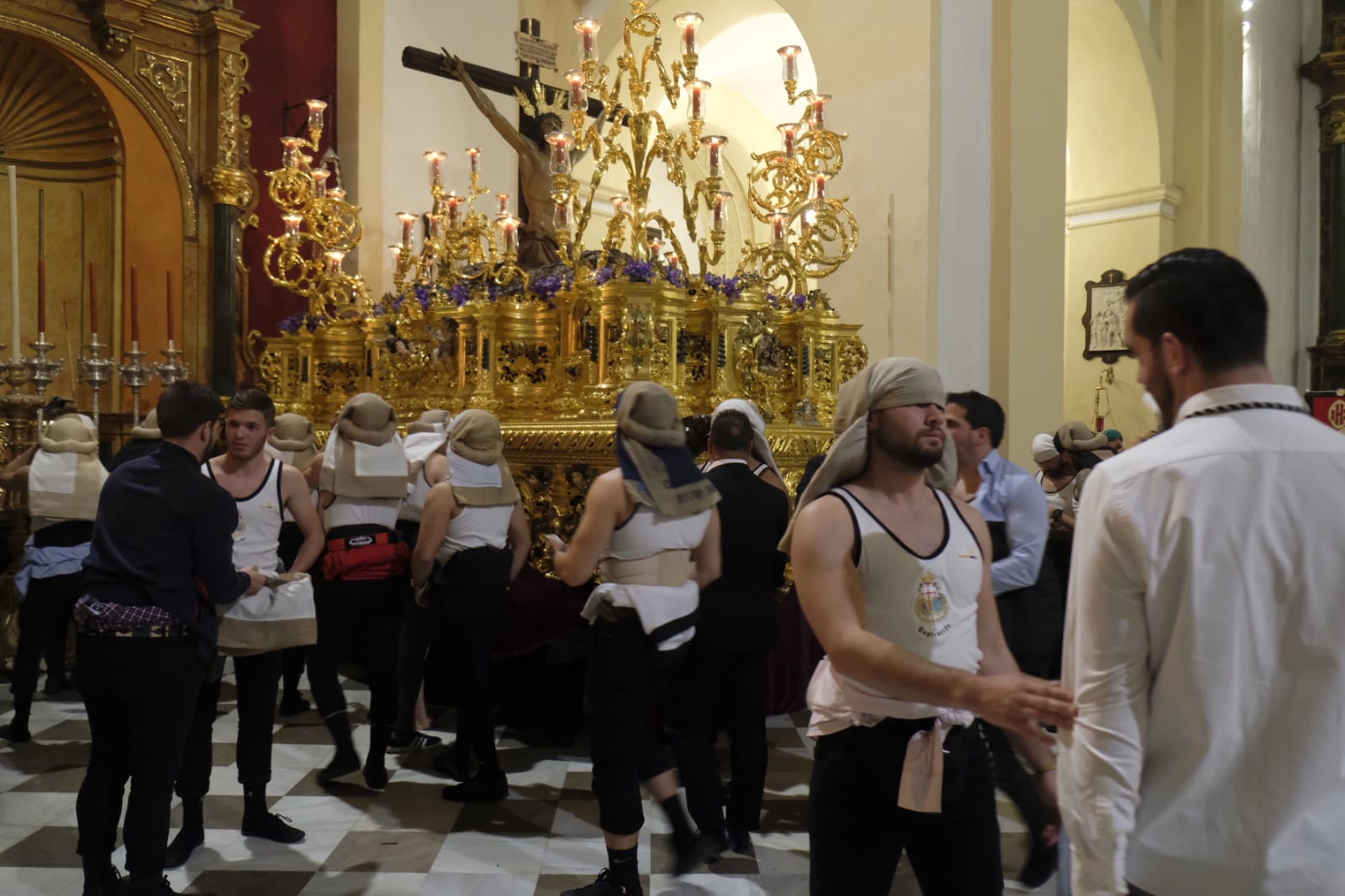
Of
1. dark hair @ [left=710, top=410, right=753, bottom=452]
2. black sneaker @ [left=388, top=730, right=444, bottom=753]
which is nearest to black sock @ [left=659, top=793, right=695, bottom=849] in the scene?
dark hair @ [left=710, top=410, right=753, bottom=452]

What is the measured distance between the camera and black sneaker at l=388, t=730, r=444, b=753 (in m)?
5.47

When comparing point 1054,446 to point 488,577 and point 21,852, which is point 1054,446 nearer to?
point 488,577

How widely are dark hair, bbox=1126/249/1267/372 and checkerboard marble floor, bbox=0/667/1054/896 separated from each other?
2.72m

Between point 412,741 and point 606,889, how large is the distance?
222 centimetres

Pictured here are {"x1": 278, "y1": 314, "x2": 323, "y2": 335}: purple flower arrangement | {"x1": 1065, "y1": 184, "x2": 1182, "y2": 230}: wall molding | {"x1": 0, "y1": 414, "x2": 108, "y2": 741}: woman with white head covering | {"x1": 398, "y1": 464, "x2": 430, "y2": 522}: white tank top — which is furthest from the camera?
{"x1": 1065, "y1": 184, "x2": 1182, "y2": 230}: wall molding

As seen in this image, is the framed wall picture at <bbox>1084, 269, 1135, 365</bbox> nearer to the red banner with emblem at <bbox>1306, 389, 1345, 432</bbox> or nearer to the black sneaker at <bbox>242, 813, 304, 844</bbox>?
the red banner with emblem at <bbox>1306, 389, 1345, 432</bbox>

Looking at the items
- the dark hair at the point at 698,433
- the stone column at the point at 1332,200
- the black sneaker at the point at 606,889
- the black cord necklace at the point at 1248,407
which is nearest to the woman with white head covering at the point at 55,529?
the dark hair at the point at 698,433

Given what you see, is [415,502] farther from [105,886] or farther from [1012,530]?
[1012,530]

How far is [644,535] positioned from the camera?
12.2ft

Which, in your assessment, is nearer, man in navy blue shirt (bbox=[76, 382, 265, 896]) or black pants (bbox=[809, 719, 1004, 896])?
black pants (bbox=[809, 719, 1004, 896])

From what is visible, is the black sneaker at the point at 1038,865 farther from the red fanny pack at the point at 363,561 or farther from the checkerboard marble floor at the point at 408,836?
the red fanny pack at the point at 363,561

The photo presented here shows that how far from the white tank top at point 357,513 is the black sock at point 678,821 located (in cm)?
196

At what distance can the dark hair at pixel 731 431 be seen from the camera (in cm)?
443

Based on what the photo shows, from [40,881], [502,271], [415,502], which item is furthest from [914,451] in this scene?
[502,271]
